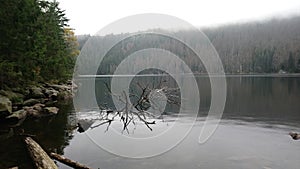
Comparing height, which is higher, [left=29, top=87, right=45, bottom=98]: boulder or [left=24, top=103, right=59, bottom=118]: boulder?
[left=29, top=87, right=45, bottom=98]: boulder

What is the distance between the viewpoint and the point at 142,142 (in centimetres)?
1866

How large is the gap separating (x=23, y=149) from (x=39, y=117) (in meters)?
10.8

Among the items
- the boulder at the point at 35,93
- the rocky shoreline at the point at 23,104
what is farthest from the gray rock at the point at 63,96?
the boulder at the point at 35,93

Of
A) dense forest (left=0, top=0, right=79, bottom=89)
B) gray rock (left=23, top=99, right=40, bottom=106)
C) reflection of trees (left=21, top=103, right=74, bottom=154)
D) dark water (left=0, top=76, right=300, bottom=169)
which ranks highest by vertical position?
dense forest (left=0, top=0, right=79, bottom=89)

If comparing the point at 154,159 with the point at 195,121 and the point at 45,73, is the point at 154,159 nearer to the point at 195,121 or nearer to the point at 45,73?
the point at 195,121

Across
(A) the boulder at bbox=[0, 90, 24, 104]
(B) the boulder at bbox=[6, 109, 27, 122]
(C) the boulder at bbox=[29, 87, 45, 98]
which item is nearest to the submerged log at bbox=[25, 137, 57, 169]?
(B) the boulder at bbox=[6, 109, 27, 122]

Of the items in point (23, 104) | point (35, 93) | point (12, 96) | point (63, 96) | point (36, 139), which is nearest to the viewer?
point (36, 139)

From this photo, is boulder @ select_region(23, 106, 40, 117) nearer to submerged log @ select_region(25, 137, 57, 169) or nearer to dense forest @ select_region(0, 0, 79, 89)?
dense forest @ select_region(0, 0, 79, 89)

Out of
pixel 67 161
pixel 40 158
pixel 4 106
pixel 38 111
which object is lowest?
pixel 67 161

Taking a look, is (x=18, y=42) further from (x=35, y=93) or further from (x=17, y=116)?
(x=35, y=93)

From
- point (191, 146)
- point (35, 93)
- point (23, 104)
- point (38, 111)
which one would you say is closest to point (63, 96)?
point (35, 93)

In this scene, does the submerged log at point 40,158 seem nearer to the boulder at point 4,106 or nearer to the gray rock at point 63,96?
the boulder at point 4,106

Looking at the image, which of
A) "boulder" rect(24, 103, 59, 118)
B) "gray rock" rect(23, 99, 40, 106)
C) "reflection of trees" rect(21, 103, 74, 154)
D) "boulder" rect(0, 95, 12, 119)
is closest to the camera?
"reflection of trees" rect(21, 103, 74, 154)

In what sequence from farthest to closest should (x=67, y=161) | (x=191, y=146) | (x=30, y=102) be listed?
(x=30, y=102) < (x=191, y=146) < (x=67, y=161)
